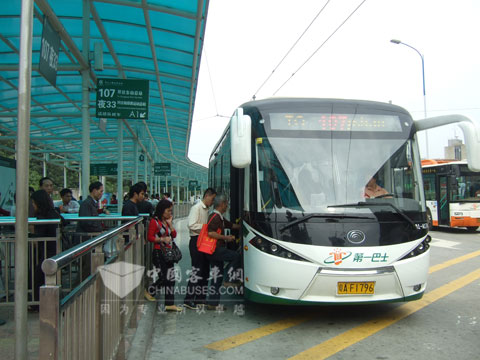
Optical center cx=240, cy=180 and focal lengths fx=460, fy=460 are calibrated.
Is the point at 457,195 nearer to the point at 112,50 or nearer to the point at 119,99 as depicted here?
the point at 119,99

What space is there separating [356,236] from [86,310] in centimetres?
349

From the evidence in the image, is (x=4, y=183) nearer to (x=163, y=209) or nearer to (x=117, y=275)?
(x=163, y=209)

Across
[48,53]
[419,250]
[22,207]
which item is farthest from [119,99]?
[22,207]

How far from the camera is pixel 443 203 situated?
1778 cm

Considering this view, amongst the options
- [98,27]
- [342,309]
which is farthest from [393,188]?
[98,27]

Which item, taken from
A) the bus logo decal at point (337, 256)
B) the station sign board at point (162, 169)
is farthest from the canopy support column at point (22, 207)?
the station sign board at point (162, 169)

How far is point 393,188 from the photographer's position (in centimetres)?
580

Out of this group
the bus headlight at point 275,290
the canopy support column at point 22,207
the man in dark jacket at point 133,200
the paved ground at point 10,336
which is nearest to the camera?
the canopy support column at point 22,207

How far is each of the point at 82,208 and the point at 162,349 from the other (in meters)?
3.48

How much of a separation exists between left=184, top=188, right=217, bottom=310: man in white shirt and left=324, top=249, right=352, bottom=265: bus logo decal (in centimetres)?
190

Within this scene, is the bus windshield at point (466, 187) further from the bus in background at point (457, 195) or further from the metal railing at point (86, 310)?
the metal railing at point (86, 310)

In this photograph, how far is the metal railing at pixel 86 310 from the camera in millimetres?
2027

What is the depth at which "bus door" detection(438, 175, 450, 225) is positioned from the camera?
1750cm

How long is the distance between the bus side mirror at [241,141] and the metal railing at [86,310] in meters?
1.52
